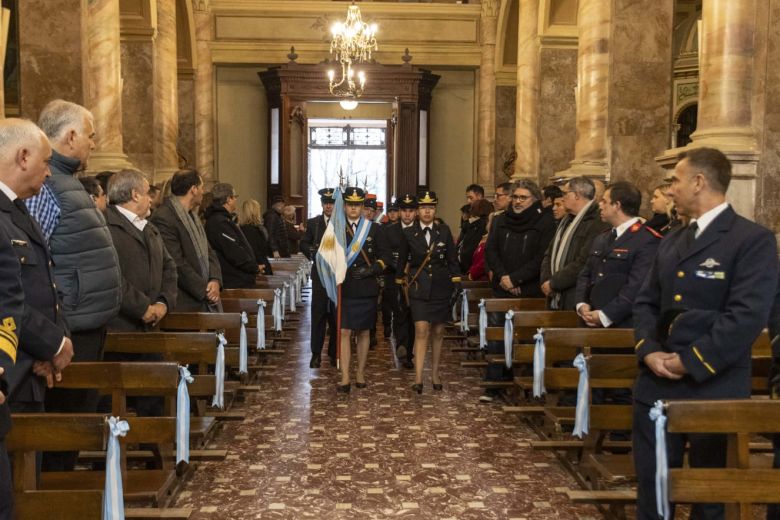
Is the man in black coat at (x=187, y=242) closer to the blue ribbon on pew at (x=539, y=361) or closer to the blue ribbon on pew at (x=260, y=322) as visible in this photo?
the blue ribbon on pew at (x=260, y=322)

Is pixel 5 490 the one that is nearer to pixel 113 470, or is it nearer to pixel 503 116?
pixel 113 470

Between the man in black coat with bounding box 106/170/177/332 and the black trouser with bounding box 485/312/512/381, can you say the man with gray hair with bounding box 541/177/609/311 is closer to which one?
the black trouser with bounding box 485/312/512/381

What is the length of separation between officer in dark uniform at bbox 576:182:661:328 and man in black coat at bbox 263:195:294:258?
9777 mm

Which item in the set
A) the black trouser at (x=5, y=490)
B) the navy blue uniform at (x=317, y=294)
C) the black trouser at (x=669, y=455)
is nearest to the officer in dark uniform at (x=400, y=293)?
the navy blue uniform at (x=317, y=294)

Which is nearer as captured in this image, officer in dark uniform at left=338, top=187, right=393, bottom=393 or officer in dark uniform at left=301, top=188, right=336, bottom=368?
officer in dark uniform at left=338, top=187, right=393, bottom=393

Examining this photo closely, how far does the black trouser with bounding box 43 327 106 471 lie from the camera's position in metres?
4.33

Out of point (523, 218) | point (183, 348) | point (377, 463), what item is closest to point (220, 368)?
point (183, 348)

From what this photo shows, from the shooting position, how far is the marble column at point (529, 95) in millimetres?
14086

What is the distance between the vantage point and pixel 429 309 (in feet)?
26.3

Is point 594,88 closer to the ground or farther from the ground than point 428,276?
farther from the ground

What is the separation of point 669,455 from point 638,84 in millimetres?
6981

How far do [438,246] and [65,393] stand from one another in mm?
4336

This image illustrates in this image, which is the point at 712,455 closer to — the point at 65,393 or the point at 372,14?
the point at 65,393

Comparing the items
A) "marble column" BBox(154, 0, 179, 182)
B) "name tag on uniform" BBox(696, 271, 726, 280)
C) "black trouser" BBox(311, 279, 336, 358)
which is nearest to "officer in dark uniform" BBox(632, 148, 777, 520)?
"name tag on uniform" BBox(696, 271, 726, 280)
